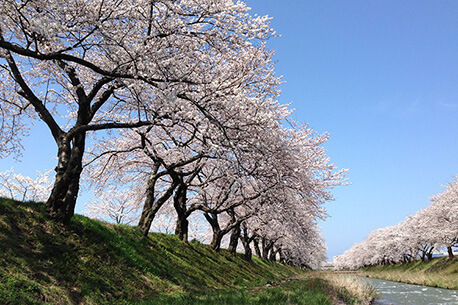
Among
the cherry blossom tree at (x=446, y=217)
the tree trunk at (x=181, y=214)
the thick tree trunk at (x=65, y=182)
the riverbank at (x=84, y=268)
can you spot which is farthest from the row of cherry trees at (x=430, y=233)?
the thick tree trunk at (x=65, y=182)

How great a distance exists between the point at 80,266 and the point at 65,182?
118 inches

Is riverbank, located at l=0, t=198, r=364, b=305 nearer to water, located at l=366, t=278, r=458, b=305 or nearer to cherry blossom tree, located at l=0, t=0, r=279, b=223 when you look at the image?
cherry blossom tree, located at l=0, t=0, r=279, b=223

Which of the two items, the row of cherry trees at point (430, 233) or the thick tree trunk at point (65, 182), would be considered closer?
the thick tree trunk at point (65, 182)

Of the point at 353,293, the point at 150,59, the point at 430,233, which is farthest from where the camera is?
the point at 430,233

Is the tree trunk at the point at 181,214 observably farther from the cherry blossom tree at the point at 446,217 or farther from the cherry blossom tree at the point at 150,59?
the cherry blossom tree at the point at 446,217

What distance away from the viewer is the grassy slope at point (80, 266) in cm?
743

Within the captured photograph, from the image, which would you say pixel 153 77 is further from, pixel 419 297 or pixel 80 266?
pixel 419 297

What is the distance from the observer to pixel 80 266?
9250 mm

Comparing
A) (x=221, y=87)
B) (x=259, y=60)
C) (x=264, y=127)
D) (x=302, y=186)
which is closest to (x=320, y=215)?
(x=302, y=186)

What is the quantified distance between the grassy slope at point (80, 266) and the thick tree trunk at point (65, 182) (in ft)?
1.26

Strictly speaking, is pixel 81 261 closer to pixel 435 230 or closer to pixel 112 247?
pixel 112 247

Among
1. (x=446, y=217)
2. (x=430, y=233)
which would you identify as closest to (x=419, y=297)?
(x=446, y=217)

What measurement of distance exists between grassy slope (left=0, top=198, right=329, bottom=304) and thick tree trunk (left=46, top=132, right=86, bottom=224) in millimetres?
384

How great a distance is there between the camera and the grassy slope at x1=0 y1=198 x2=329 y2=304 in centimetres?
743
